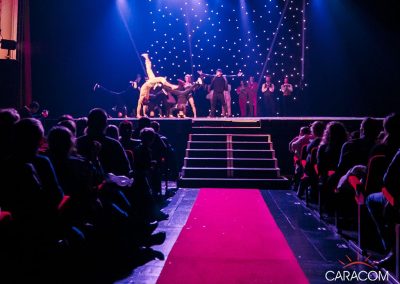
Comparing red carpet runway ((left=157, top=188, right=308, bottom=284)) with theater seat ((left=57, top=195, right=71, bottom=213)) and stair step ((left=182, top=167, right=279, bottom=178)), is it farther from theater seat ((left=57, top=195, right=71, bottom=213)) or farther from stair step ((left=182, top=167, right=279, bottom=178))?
stair step ((left=182, top=167, right=279, bottom=178))

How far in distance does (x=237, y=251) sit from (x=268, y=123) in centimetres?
642


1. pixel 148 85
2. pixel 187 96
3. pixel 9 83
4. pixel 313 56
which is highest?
pixel 313 56

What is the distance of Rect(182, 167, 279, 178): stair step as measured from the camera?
341 inches

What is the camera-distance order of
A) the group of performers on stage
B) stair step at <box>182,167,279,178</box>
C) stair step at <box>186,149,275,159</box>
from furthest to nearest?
the group of performers on stage
stair step at <box>186,149,275,159</box>
stair step at <box>182,167,279,178</box>

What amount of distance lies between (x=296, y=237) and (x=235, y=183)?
373cm

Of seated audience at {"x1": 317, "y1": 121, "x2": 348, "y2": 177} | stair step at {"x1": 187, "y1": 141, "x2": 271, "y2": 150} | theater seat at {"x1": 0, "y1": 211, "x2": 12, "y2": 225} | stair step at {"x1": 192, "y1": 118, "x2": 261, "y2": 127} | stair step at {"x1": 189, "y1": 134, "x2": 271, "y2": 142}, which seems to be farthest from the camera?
stair step at {"x1": 192, "y1": 118, "x2": 261, "y2": 127}

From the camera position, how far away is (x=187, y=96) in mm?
13531

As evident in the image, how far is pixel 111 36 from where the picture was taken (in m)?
15.6

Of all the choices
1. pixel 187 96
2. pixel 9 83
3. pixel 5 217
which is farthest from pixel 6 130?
pixel 187 96

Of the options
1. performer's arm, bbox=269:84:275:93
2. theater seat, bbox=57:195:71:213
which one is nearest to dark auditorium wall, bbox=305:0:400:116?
performer's arm, bbox=269:84:275:93

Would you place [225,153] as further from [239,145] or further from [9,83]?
[9,83]

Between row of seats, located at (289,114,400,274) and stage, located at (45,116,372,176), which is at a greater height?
stage, located at (45,116,372,176)

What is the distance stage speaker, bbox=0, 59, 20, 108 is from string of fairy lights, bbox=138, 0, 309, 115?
5.27 metres

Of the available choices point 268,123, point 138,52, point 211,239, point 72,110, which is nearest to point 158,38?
point 138,52
